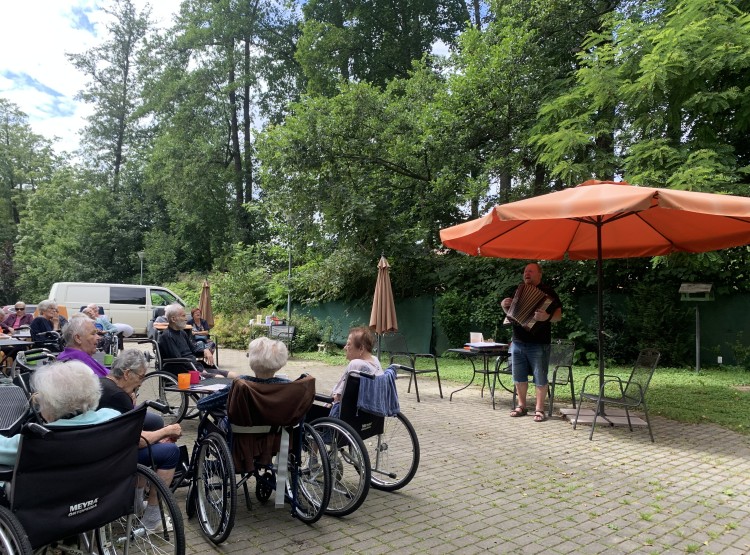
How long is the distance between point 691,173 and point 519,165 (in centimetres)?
604

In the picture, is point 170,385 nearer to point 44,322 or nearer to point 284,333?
point 44,322

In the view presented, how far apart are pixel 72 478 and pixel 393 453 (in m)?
2.50

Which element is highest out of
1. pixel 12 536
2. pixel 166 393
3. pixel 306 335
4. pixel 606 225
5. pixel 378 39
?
pixel 378 39

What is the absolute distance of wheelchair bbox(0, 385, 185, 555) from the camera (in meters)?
2.02

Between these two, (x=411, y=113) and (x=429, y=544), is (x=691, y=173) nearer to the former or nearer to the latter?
(x=429, y=544)

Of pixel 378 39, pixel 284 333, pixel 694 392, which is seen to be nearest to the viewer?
pixel 694 392

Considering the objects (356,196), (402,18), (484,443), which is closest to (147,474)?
(484,443)

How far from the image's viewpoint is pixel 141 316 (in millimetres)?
17953

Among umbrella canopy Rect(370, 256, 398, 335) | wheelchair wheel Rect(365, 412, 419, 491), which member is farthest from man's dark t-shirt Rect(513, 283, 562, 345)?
umbrella canopy Rect(370, 256, 398, 335)

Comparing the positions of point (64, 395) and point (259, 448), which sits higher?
point (64, 395)

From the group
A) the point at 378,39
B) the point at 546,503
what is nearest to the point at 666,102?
the point at 546,503

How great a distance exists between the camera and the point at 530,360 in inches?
255

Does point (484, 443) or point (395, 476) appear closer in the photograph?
point (395, 476)

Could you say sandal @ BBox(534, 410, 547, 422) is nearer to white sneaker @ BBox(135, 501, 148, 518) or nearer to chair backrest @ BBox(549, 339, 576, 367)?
chair backrest @ BBox(549, 339, 576, 367)
